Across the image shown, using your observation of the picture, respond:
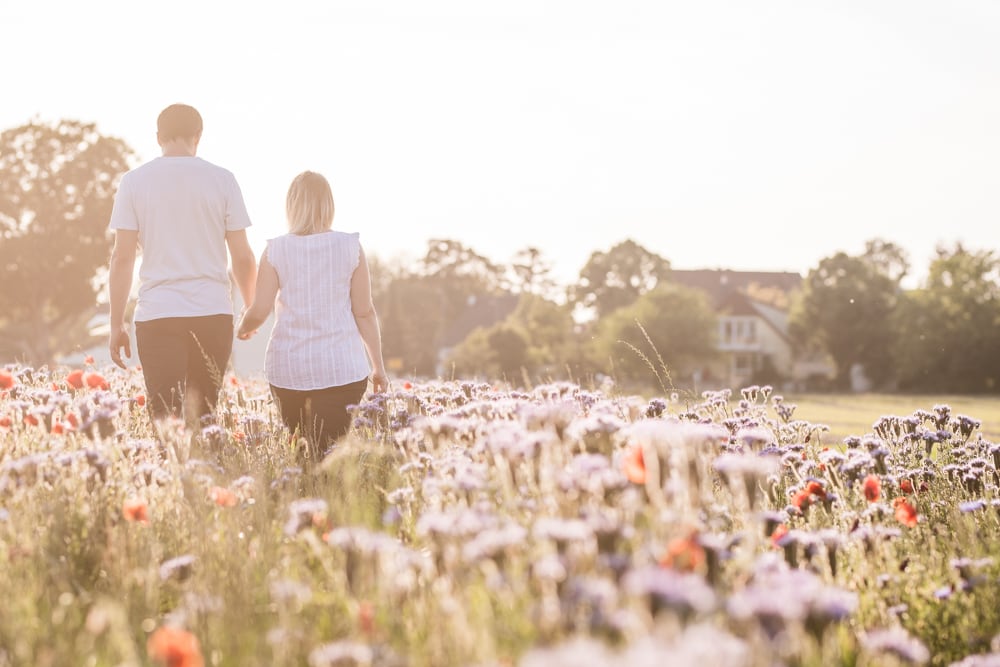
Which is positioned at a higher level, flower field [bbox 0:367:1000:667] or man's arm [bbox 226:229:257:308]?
man's arm [bbox 226:229:257:308]

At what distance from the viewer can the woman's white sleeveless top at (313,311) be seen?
6.20 metres

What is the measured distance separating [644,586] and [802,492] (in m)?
2.53

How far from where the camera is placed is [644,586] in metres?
2.11

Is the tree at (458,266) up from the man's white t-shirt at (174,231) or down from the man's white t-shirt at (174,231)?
up

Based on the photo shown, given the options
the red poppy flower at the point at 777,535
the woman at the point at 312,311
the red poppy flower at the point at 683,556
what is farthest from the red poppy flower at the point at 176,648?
the woman at the point at 312,311

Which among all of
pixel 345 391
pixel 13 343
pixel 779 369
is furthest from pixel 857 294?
pixel 345 391

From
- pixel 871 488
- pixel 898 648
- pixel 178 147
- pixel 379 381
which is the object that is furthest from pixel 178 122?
pixel 898 648

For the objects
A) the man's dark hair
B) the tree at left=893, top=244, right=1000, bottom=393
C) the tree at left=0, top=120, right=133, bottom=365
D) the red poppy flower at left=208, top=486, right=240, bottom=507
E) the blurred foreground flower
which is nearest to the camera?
the blurred foreground flower

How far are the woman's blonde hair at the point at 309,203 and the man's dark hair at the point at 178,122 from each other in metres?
0.68

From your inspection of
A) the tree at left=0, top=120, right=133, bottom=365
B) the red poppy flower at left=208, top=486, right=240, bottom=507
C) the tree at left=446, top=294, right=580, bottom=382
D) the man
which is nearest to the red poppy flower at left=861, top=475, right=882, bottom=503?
the red poppy flower at left=208, top=486, right=240, bottom=507

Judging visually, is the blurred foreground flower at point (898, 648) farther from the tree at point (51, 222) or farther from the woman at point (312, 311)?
the tree at point (51, 222)

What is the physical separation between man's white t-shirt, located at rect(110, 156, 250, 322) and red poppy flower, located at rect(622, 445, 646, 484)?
11.9ft

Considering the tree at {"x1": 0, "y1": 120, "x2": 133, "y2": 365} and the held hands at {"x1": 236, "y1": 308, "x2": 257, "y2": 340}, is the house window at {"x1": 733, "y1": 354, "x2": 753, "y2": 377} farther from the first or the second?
the held hands at {"x1": 236, "y1": 308, "x2": 257, "y2": 340}

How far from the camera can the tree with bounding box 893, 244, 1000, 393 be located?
70375mm
